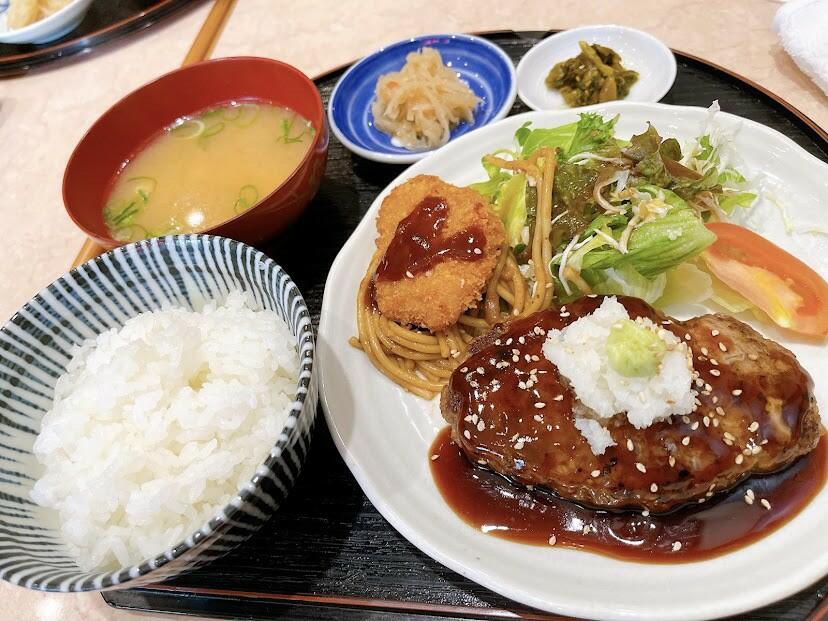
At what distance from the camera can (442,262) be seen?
249 centimetres

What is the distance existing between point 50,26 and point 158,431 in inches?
156

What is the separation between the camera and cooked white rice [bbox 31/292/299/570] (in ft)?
5.97

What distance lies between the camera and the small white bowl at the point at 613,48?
3270 mm

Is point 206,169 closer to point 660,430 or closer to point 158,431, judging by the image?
point 158,431

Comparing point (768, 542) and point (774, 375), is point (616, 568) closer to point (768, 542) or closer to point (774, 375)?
point (768, 542)

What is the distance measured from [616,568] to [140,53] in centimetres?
482

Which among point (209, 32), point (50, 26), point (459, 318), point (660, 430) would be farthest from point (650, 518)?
point (50, 26)

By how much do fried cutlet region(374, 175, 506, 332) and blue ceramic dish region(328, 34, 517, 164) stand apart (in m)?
0.61

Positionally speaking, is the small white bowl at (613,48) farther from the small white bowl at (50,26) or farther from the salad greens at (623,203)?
Answer: the small white bowl at (50,26)

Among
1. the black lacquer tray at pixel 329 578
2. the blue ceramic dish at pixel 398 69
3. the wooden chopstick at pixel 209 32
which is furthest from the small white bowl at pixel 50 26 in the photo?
the black lacquer tray at pixel 329 578

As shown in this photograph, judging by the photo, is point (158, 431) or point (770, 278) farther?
point (770, 278)

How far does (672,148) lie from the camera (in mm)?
2693

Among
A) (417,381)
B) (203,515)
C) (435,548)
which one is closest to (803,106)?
(417,381)

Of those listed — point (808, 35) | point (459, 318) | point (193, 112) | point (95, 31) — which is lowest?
point (459, 318)
